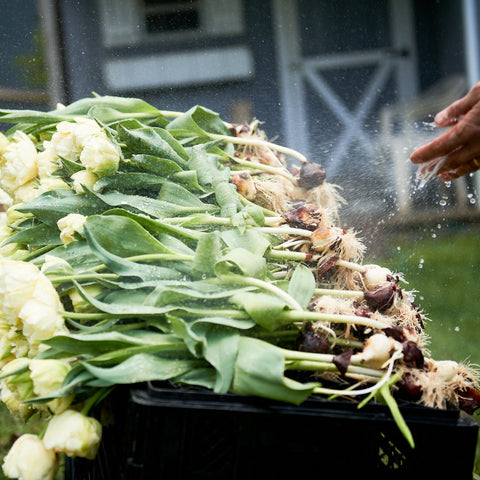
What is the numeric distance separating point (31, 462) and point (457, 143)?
1.07 m

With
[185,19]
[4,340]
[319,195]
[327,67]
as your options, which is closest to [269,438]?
[4,340]

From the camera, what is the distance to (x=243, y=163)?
156 cm

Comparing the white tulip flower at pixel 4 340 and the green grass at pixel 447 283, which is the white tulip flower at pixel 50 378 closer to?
the white tulip flower at pixel 4 340

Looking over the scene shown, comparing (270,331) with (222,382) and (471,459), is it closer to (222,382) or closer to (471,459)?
(222,382)

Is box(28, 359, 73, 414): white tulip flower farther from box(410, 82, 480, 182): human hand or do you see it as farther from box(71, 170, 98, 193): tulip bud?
box(410, 82, 480, 182): human hand

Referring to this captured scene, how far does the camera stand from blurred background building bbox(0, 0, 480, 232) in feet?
13.2

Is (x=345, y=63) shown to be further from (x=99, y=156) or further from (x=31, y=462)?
(x=31, y=462)

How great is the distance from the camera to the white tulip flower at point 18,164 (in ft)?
4.51

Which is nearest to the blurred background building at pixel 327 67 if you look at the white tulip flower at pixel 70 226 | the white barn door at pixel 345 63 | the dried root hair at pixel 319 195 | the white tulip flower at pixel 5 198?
the white barn door at pixel 345 63

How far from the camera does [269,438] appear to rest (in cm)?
87

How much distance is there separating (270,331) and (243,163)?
67cm

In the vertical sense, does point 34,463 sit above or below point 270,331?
below

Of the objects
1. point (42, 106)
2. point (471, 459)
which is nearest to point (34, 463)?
point (471, 459)

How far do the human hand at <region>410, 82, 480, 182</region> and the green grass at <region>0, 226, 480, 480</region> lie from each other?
39 cm
